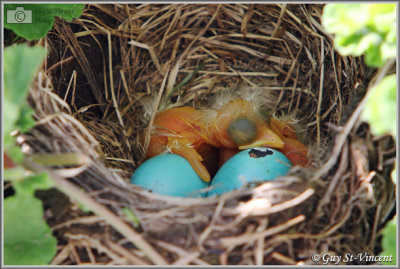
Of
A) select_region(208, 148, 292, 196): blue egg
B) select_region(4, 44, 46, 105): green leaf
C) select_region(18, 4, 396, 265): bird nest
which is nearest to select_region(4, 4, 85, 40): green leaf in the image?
select_region(18, 4, 396, 265): bird nest

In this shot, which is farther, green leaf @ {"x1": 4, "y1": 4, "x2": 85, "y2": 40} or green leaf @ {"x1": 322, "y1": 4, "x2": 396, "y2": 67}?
green leaf @ {"x1": 4, "y1": 4, "x2": 85, "y2": 40}

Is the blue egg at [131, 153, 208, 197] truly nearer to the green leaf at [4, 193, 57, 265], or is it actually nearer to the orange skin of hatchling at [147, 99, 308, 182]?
the orange skin of hatchling at [147, 99, 308, 182]

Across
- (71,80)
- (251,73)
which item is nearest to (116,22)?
(71,80)

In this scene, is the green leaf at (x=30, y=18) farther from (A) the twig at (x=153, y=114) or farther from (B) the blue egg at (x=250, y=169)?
(B) the blue egg at (x=250, y=169)

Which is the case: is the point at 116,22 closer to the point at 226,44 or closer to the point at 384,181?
the point at 226,44
